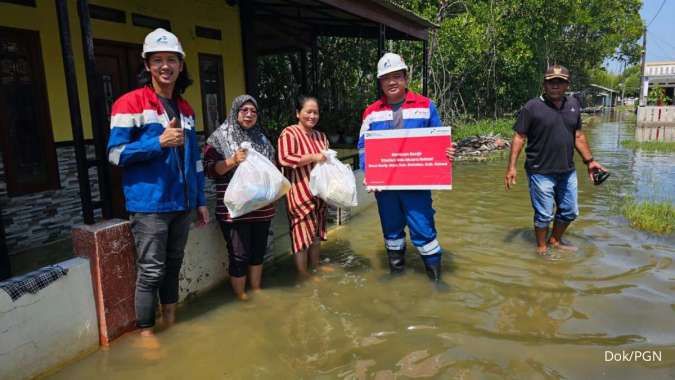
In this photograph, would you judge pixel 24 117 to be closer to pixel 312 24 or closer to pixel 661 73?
pixel 312 24

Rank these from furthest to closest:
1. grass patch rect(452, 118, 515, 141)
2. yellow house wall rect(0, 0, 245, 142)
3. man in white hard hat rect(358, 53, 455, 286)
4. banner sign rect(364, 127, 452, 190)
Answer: grass patch rect(452, 118, 515, 141)
yellow house wall rect(0, 0, 245, 142)
man in white hard hat rect(358, 53, 455, 286)
banner sign rect(364, 127, 452, 190)

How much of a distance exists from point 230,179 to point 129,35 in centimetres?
352

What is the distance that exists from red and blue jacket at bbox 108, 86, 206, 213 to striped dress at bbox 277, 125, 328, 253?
101 cm

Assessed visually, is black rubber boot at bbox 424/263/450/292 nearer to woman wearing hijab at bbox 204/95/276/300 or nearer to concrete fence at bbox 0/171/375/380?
woman wearing hijab at bbox 204/95/276/300

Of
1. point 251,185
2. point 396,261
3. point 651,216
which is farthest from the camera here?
point 651,216

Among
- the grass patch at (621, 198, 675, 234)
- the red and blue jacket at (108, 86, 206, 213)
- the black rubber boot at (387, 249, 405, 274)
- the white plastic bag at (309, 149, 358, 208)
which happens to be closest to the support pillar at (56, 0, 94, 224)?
the red and blue jacket at (108, 86, 206, 213)

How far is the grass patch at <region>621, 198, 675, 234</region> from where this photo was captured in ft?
17.6

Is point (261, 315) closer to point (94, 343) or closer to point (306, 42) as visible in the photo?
point (94, 343)

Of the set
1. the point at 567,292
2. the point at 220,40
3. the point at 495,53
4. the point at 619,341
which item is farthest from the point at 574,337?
the point at 495,53

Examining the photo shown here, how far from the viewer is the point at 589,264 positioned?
14.5ft

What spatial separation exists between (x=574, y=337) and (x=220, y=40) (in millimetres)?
6417

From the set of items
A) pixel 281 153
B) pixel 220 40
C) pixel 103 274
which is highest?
pixel 220 40

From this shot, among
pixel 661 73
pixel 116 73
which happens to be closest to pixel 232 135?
pixel 116 73

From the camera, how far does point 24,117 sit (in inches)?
188
